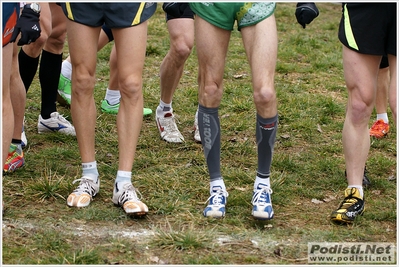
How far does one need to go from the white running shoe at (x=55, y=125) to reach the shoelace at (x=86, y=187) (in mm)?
1423

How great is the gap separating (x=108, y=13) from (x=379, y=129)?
3.15m

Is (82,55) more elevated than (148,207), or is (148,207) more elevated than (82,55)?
(82,55)

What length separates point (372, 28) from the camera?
455cm

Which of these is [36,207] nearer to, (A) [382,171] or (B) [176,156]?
(B) [176,156]

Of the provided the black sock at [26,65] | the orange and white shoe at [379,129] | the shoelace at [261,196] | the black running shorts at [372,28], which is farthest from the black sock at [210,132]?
the orange and white shoe at [379,129]

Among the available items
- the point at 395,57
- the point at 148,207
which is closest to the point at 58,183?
the point at 148,207

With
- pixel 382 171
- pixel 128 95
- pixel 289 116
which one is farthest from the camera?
pixel 289 116

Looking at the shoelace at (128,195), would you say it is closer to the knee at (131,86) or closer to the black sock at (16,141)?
the knee at (131,86)

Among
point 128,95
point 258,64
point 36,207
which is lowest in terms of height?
point 36,207

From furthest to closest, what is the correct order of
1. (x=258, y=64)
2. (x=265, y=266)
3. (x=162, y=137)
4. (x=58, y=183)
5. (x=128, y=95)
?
1. (x=162, y=137)
2. (x=58, y=183)
3. (x=128, y=95)
4. (x=258, y=64)
5. (x=265, y=266)

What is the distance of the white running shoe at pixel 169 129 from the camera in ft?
20.8

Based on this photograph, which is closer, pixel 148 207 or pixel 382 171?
pixel 148 207

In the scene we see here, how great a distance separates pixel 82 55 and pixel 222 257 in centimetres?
165

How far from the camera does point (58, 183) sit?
16.8 ft
